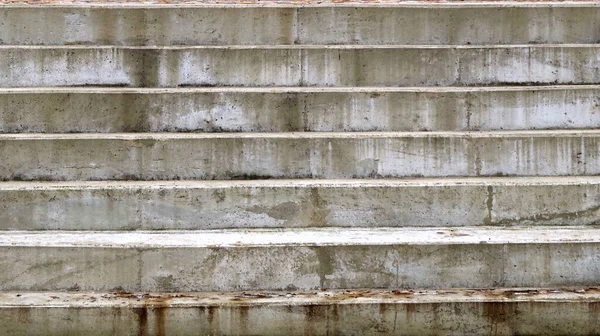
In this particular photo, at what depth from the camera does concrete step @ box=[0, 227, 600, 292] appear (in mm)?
4238

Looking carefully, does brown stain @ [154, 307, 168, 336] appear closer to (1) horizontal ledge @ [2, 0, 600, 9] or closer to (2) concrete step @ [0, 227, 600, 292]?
(2) concrete step @ [0, 227, 600, 292]

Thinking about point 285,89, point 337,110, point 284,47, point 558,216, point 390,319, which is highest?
point 284,47

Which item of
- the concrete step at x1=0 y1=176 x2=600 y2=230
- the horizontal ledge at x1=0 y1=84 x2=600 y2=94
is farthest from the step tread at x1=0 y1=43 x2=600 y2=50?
the concrete step at x1=0 y1=176 x2=600 y2=230

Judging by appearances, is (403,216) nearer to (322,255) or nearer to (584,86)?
(322,255)

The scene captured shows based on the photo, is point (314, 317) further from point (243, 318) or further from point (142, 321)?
point (142, 321)

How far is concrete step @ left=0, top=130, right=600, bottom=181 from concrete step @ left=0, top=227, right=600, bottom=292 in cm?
97

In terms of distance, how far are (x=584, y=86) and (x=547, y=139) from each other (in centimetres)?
106

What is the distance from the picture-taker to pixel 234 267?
14.0ft

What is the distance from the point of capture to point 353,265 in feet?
14.1

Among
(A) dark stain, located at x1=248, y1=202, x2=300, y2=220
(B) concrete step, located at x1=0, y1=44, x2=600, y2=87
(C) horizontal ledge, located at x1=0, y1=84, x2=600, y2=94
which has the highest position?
(B) concrete step, located at x1=0, y1=44, x2=600, y2=87

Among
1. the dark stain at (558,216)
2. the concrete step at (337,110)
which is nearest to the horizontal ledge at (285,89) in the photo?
the concrete step at (337,110)

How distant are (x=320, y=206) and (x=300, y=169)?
1.73 ft

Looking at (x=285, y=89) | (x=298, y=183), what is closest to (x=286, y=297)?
(x=298, y=183)

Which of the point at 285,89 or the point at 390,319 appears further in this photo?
the point at 285,89
